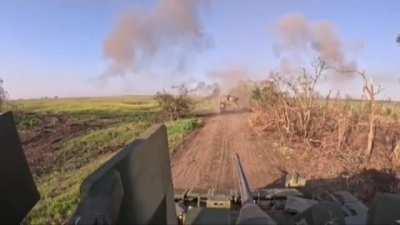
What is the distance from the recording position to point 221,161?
19.9 m

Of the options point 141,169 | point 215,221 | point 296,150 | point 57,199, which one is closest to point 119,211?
point 141,169

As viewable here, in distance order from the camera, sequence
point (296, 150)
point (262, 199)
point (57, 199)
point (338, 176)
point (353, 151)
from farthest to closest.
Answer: point (296, 150) < point (353, 151) < point (338, 176) < point (57, 199) < point (262, 199)

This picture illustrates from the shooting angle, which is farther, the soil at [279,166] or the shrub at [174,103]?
the shrub at [174,103]

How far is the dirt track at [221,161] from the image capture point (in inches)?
626

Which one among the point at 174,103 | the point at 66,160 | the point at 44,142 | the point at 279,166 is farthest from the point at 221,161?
the point at 174,103

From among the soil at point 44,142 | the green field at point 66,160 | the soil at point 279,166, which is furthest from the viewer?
the soil at point 44,142

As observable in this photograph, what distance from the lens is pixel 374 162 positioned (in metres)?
16.9

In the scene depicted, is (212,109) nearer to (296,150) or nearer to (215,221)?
(296,150)

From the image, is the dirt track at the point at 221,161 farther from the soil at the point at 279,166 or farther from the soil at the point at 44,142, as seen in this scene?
the soil at the point at 44,142

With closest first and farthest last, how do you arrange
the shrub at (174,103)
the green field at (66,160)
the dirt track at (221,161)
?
the green field at (66,160)
the dirt track at (221,161)
the shrub at (174,103)

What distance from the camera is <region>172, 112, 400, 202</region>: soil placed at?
14.7 metres

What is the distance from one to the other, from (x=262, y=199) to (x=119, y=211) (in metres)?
4.54

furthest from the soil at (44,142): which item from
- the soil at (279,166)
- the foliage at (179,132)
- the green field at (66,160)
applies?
the foliage at (179,132)

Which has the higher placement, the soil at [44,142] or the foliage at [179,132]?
the foliage at [179,132]
